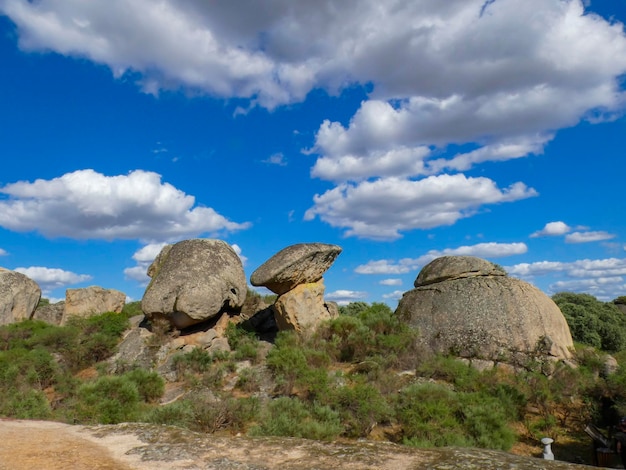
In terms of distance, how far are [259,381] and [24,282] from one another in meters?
17.0

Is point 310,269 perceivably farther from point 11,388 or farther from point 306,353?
point 11,388

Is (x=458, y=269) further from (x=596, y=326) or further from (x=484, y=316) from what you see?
(x=596, y=326)

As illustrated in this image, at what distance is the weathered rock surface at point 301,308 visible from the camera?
53.9 feet

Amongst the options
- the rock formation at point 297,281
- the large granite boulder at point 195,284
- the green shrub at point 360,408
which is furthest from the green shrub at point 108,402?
the rock formation at point 297,281

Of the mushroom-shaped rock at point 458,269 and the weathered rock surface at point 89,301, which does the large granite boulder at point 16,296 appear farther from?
the mushroom-shaped rock at point 458,269

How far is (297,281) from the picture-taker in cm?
1656

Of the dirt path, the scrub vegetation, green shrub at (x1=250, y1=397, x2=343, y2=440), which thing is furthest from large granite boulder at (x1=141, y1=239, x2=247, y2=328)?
the dirt path

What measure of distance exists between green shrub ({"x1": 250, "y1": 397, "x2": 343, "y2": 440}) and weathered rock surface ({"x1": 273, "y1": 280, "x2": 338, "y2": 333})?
18.6ft

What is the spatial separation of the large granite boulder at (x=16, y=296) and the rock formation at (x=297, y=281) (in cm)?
1393

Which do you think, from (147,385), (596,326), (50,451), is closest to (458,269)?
(147,385)

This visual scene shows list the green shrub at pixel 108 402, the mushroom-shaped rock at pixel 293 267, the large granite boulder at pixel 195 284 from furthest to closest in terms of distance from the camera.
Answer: the large granite boulder at pixel 195 284
the mushroom-shaped rock at pixel 293 267
the green shrub at pixel 108 402

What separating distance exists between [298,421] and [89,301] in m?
17.5

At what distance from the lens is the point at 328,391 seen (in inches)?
436

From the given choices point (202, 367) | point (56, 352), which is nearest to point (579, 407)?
point (202, 367)
